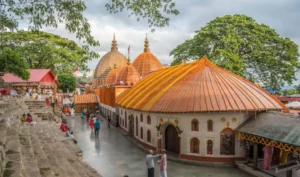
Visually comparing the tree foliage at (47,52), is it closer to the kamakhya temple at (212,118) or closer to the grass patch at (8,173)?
the kamakhya temple at (212,118)

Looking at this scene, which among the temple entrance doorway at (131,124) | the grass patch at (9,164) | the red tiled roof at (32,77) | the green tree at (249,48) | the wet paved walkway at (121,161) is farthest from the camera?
the red tiled roof at (32,77)

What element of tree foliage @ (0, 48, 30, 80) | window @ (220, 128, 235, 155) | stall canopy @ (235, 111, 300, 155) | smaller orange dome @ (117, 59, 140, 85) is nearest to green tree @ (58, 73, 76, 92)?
smaller orange dome @ (117, 59, 140, 85)

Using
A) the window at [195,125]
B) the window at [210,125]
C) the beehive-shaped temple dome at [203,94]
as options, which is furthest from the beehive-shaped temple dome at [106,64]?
the window at [210,125]

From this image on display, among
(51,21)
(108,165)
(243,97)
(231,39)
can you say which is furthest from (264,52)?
(51,21)

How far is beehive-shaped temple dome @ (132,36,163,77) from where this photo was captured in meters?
37.8

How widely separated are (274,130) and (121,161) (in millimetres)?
9400

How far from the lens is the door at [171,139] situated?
18.0 m

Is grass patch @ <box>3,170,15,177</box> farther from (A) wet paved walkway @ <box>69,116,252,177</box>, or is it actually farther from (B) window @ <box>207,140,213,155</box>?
(B) window @ <box>207,140,213,155</box>

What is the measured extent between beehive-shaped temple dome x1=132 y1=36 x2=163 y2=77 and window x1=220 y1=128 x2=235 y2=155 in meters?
22.1

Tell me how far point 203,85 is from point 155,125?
448 cm

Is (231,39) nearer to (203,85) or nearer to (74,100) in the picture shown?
(203,85)

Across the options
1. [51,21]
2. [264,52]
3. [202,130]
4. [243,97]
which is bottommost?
[202,130]

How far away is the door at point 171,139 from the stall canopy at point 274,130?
165 inches

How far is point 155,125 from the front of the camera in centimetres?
1883
